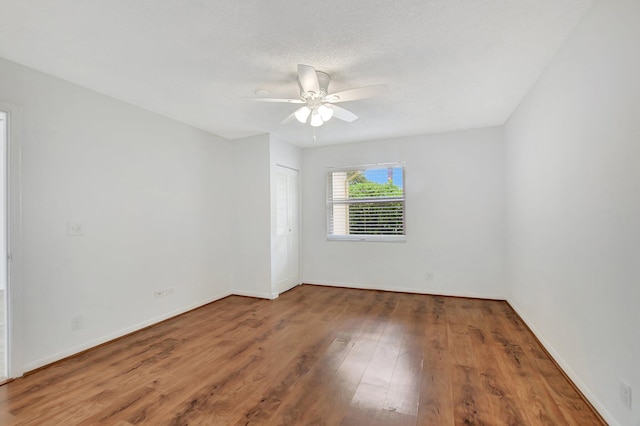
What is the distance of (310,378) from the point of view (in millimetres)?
2242

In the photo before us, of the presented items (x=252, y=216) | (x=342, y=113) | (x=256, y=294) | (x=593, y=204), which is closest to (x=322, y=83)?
(x=342, y=113)

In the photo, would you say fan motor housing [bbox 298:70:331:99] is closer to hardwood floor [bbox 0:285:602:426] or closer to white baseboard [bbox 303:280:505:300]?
hardwood floor [bbox 0:285:602:426]

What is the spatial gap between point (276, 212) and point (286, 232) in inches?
18.2

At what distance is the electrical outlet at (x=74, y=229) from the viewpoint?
104 inches

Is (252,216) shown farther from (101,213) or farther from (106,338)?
(106,338)

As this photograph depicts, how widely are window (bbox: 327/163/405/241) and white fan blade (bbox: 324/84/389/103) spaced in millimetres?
2474

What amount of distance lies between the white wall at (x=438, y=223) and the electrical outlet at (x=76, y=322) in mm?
3364

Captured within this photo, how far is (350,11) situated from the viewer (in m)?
1.77

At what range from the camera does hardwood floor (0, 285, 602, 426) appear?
1.82m

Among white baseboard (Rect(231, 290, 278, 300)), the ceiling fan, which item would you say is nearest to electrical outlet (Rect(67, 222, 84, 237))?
the ceiling fan

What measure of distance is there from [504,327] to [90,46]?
15.1 ft

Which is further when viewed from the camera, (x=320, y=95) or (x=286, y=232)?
(x=286, y=232)

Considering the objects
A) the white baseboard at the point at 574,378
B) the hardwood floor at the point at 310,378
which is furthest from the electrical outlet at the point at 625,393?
the hardwood floor at the point at 310,378

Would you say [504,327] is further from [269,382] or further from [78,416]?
[78,416]
